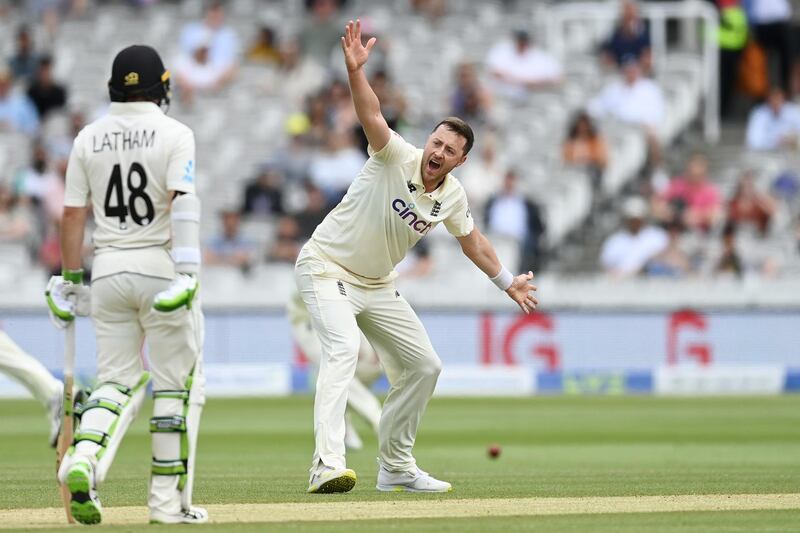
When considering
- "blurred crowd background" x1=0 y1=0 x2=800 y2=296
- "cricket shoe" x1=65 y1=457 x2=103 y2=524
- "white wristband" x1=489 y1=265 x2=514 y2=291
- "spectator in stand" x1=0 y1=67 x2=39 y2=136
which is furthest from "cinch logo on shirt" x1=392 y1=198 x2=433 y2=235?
"spectator in stand" x1=0 y1=67 x2=39 y2=136

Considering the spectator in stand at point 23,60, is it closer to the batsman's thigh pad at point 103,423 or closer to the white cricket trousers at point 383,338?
the white cricket trousers at point 383,338

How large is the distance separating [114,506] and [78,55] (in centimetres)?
1612

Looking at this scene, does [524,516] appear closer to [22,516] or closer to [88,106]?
[22,516]

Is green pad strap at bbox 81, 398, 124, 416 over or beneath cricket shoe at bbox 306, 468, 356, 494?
over

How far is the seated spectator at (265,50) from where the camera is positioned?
22047 mm

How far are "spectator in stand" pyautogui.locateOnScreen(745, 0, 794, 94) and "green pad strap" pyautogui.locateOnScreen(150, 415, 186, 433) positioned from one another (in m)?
17.1

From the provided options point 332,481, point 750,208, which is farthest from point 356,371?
point 750,208

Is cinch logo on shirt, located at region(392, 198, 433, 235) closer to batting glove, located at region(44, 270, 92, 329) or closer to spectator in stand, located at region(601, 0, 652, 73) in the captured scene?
batting glove, located at region(44, 270, 92, 329)

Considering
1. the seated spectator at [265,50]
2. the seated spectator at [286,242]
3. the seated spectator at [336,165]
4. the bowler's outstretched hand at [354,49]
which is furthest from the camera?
the seated spectator at [265,50]

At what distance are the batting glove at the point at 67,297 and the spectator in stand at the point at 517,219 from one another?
11.9 meters

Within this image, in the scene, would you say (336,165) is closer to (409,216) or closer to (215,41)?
(215,41)

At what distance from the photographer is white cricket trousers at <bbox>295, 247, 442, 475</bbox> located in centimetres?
799

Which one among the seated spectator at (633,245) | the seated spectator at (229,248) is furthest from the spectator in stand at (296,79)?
the seated spectator at (633,245)

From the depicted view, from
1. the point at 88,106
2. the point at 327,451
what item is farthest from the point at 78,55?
the point at 327,451
